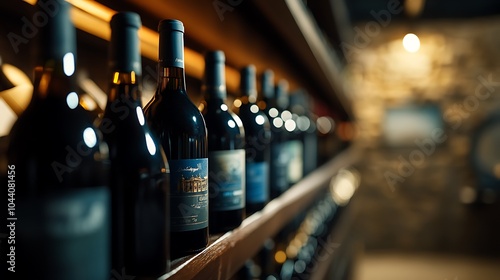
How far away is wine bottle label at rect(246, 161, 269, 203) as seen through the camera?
3.23 feet

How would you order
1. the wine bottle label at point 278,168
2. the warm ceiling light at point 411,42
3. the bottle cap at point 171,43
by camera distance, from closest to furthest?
1. the bottle cap at point 171,43
2. the wine bottle label at point 278,168
3. the warm ceiling light at point 411,42

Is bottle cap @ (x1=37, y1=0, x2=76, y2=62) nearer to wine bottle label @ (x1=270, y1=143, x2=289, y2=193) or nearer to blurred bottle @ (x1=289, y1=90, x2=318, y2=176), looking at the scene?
wine bottle label @ (x1=270, y1=143, x2=289, y2=193)

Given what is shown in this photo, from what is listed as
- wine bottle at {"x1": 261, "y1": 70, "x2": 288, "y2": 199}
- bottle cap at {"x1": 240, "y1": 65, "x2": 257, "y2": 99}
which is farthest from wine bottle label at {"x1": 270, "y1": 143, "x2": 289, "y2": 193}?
bottle cap at {"x1": 240, "y1": 65, "x2": 257, "y2": 99}

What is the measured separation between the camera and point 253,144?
1.04 metres

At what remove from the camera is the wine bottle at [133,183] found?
50 cm

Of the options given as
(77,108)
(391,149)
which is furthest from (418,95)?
(77,108)

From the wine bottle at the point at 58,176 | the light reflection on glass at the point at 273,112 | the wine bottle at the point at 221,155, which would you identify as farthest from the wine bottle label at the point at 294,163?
the wine bottle at the point at 58,176

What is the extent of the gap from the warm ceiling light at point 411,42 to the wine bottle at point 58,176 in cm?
504

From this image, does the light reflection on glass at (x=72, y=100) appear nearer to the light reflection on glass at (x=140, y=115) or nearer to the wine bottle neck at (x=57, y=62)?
the wine bottle neck at (x=57, y=62)

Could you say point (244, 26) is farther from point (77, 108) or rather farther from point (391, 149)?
point (391, 149)

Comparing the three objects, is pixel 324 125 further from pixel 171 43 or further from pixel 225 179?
pixel 171 43

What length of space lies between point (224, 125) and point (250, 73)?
0.26m

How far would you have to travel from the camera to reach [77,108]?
1.44 feet

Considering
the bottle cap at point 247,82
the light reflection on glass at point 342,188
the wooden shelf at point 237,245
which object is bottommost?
the light reflection on glass at point 342,188
